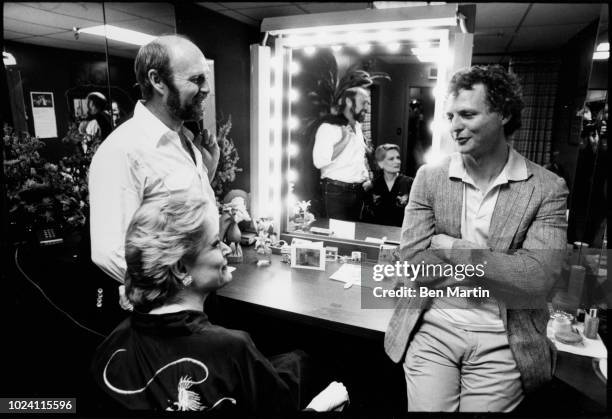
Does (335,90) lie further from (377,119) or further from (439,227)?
(439,227)

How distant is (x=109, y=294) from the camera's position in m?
1.56

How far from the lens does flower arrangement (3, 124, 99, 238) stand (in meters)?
1.63

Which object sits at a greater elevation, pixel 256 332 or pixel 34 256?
pixel 34 256

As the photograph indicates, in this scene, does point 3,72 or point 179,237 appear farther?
point 3,72

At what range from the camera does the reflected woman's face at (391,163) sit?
2.18 m

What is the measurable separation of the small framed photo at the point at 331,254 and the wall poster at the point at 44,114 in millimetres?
1447

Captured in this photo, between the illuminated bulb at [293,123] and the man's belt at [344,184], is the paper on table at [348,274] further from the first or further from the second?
the illuminated bulb at [293,123]

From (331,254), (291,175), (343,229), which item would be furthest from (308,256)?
(291,175)

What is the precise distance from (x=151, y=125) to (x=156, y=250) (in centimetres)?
56

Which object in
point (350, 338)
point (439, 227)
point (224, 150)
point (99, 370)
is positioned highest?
point (224, 150)


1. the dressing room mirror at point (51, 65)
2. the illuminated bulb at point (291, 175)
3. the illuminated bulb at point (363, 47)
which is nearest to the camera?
the dressing room mirror at point (51, 65)

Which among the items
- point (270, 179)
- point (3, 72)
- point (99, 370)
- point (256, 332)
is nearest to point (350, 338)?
point (256, 332)

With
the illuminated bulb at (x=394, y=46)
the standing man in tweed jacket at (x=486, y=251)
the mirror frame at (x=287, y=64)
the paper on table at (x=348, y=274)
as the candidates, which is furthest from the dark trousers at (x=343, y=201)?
the standing man in tweed jacket at (x=486, y=251)

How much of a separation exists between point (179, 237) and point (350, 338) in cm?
143
